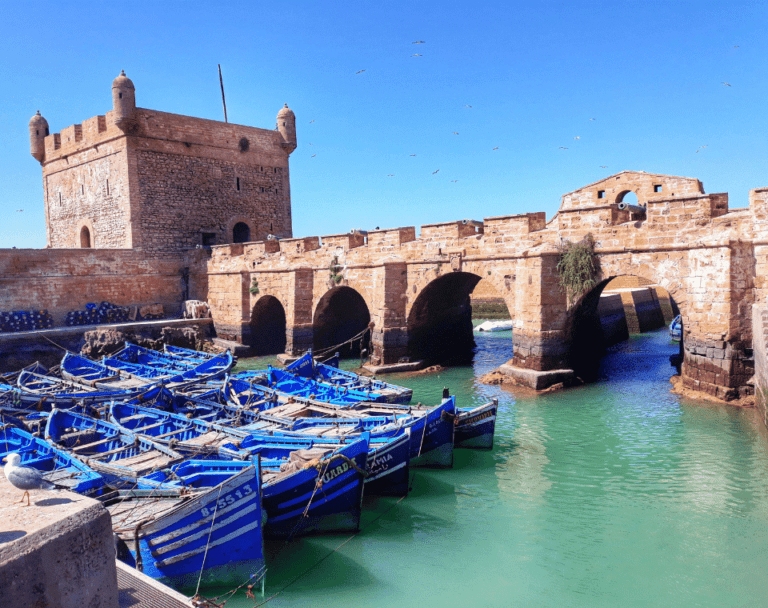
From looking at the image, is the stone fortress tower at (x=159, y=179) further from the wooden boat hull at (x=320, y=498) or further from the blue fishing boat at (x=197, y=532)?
the blue fishing boat at (x=197, y=532)

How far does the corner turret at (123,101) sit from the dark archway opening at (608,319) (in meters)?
18.2

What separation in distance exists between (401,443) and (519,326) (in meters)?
7.24

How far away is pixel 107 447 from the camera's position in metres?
9.03

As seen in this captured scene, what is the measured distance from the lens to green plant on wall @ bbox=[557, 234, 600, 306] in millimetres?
13539

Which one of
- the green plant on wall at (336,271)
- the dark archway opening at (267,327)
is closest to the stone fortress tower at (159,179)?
the dark archway opening at (267,327)

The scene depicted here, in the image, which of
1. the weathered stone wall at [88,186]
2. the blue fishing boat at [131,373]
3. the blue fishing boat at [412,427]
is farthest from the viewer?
the weathered stone wall at [88,186]

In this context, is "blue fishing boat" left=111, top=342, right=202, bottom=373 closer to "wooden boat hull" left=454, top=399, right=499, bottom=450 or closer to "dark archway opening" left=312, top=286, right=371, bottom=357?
"dark archway opening" left=312, top=286, right=371, bottom=357

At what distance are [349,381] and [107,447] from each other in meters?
5.34

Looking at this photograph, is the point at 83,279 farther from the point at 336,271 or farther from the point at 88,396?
the point at 88,396

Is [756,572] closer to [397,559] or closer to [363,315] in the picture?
[397,559]

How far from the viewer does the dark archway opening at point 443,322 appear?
17.5m

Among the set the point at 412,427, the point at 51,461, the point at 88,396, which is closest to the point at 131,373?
the point at 88,396

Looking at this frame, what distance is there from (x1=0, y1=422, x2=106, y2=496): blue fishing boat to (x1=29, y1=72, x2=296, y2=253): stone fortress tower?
14997 millimetres

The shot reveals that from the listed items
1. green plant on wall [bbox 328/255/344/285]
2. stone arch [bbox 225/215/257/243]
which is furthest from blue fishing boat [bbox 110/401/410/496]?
stone arch [bbox 225/215/257/243]
